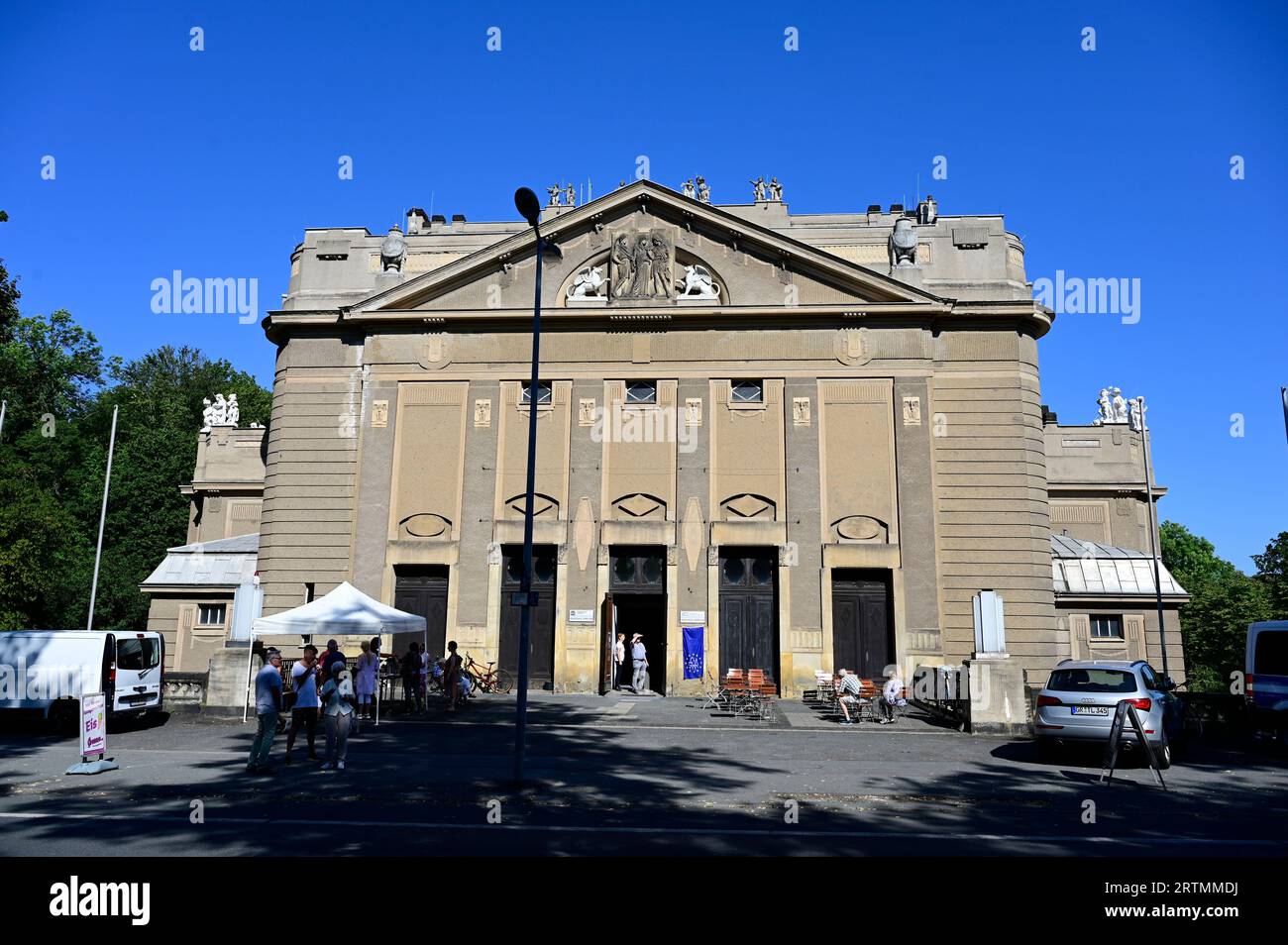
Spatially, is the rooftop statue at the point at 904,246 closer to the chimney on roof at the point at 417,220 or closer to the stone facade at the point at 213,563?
the chimney on roof at the point at 417,220

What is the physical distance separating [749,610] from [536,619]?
690 cm

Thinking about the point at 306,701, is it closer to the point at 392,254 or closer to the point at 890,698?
the point at 890,698

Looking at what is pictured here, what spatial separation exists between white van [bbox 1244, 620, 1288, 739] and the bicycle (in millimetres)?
19906

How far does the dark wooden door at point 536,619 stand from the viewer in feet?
93.5

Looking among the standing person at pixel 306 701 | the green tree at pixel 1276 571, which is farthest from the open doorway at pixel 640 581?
the green tree at pixel 1276 571

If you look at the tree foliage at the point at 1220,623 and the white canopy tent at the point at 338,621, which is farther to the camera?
the tree foliage at the point at 1220,623

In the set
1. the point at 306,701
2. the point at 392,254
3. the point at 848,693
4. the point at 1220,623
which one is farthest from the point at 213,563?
the point at 1220,623

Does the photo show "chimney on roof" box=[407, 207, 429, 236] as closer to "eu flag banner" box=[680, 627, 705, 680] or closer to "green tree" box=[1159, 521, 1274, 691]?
"eu flag banner" box=[680, 627, 705, 680]

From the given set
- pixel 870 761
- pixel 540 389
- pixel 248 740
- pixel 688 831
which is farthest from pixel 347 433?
pixel 688 831

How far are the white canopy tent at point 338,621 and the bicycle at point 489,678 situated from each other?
6495mm

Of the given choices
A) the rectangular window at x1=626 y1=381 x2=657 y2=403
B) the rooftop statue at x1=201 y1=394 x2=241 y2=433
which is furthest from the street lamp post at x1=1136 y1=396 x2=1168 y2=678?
the rooftop statue at x1=201 y1=394 x2=241 y2=433

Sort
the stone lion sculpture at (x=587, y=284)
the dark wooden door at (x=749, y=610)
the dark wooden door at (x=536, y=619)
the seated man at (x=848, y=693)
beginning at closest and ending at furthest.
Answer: the seated man at (x=848, y=693) < the dark wooden door at (x=749, y=610) < the dark wooden door at (x=536, y=619) < the stone lion sculpture at (x=587, y=284)

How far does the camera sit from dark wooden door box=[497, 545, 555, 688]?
28.5m
